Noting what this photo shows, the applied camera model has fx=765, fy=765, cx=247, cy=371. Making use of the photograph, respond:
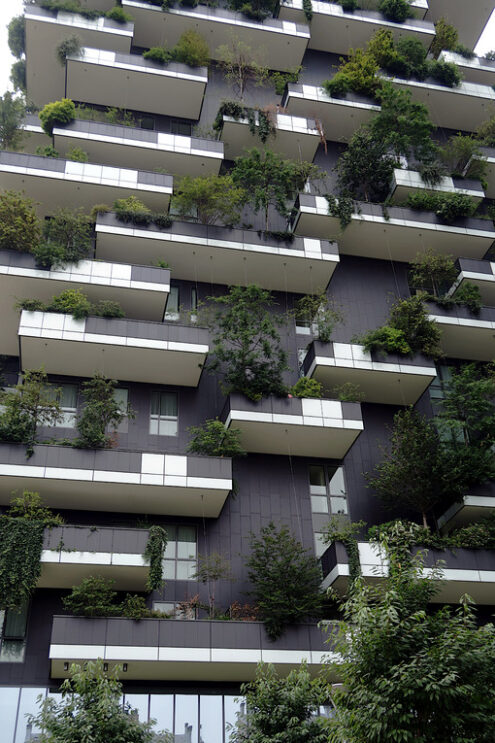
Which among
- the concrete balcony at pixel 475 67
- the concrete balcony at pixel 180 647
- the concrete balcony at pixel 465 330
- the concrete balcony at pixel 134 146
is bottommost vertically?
the concrete balcony at pixel 180 647

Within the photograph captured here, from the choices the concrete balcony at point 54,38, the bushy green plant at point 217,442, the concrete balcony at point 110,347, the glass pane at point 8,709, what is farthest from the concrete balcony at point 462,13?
the glass pane at point 8,709

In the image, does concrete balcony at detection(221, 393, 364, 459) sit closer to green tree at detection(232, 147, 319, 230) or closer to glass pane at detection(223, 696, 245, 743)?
glass pane at detection(223, 696, 245, 743)

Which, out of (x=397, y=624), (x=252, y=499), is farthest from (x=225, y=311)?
(x=397, y=624)

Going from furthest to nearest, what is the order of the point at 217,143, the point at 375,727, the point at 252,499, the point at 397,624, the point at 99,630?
the point at 217,143 → the point at 252,499 → the point at 99,630 → the point at 397,624 → the point at 375,727

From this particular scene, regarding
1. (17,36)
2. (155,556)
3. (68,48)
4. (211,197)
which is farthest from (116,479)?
(17,36)

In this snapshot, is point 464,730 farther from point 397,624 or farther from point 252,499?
point 252,499

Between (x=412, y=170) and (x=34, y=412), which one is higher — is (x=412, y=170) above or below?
above

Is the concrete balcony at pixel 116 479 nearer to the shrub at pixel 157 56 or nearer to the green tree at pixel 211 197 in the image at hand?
the green tree at pixel 211 197

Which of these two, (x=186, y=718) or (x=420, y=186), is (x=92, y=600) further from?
(x=420, y=186)
